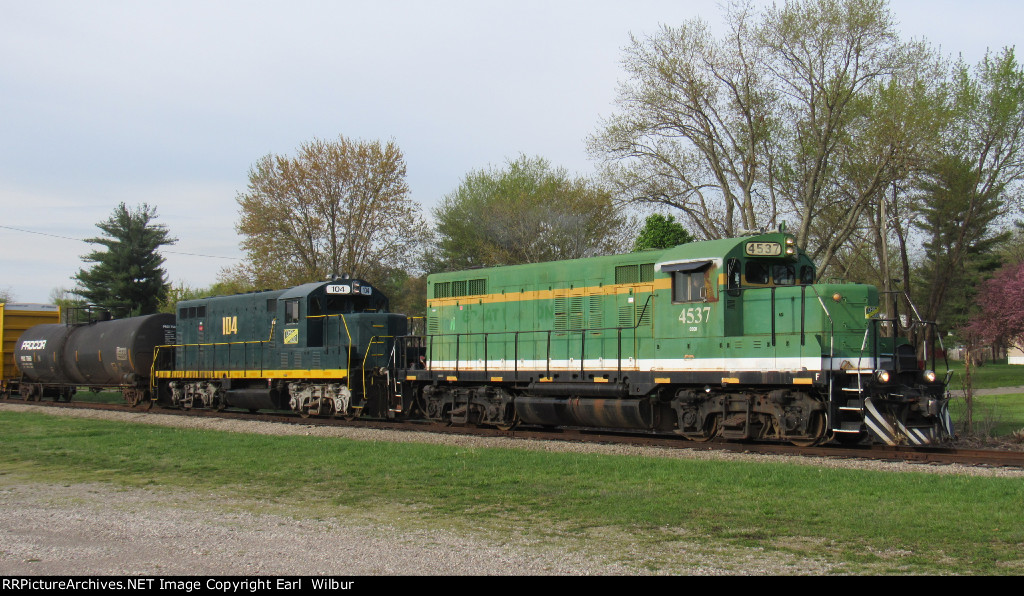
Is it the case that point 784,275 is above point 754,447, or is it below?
above

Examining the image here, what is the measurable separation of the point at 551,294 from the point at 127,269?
44.1 metres

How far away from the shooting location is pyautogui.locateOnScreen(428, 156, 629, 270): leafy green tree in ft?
130

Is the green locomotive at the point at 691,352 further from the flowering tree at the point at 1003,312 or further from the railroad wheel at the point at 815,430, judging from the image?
the flowering tree at the point at 1003,312

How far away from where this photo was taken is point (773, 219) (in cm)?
3155

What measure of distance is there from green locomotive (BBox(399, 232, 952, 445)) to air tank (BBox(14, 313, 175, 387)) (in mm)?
11446

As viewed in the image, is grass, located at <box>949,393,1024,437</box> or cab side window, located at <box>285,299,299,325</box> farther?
cab side window, located at <box>285,299,299,325</box>

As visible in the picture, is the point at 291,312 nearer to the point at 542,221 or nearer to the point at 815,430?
the point at 815,430

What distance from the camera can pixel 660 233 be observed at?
30.3m

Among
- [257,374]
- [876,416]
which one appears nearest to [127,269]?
[257,374]

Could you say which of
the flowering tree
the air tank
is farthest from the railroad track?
the flowering tree

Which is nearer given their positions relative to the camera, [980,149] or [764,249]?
[764,249]

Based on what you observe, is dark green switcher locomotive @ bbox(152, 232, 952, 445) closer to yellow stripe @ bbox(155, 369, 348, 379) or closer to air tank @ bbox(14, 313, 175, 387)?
yellow stripe @ bbox(155, 369, 348, 379)

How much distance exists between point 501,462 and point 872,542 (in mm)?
5988

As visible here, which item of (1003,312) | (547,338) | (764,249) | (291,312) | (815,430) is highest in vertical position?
(1003,312)
